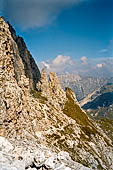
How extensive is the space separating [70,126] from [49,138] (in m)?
30.7

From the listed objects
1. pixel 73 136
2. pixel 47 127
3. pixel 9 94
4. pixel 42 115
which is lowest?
pixel 73 136

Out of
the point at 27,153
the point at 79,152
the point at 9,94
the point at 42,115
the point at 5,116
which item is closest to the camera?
the point at 27,153

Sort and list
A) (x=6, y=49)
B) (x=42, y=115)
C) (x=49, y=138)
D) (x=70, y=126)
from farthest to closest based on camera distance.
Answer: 1. (x=70, y=126)
2. (x=42, y=115)
3. (x=49, y=138)
4. (x=6, y=49)

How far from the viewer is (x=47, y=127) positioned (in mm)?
92375

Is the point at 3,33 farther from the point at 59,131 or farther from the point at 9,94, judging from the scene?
the point at 59,131

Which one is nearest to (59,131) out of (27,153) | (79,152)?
(79,152)

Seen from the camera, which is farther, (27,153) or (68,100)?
(68,100)

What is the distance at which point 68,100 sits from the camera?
181375 mm

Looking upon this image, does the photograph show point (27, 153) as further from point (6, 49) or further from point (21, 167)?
point (6, 49)

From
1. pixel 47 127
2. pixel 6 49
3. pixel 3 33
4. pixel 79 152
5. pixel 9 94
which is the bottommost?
pixel 79 152

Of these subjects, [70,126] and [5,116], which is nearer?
[5,116]

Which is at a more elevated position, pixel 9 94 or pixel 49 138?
pixel 9 94

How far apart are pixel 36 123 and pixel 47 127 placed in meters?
7.99

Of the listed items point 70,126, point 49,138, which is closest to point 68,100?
point 70,126
